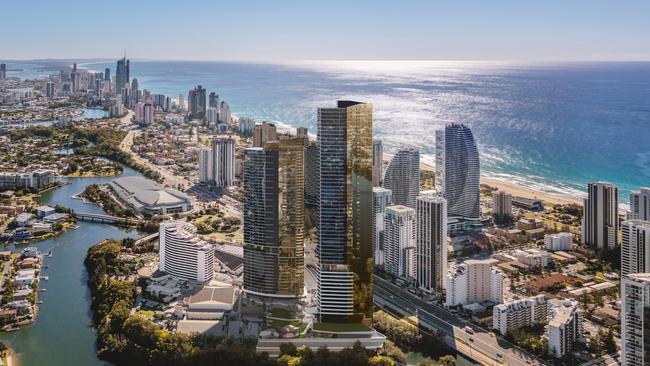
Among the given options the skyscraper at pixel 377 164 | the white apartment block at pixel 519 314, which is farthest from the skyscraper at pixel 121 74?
the white apartment block at pixel 519 314

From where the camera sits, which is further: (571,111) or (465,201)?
(571,111)

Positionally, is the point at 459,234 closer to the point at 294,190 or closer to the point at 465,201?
the point at 465,201

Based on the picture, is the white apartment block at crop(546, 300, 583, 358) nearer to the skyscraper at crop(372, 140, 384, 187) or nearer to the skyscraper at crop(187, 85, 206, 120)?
the skyscraper at crop(372, 140, 384, 187)

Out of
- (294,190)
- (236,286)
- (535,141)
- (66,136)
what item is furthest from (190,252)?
(66,136)

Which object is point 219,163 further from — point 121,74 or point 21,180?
point 121,74

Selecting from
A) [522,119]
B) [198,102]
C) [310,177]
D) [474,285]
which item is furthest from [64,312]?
[198,102]
